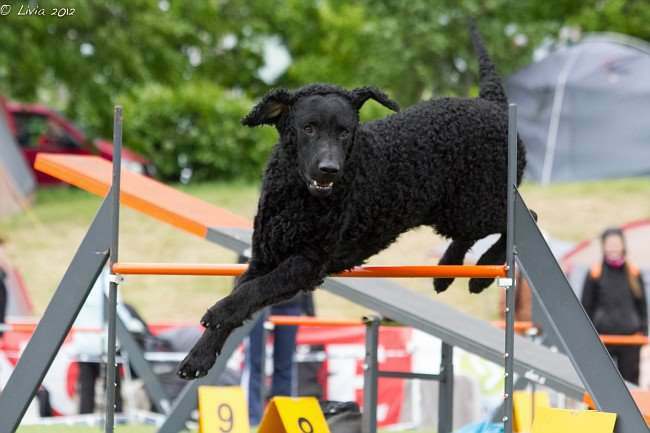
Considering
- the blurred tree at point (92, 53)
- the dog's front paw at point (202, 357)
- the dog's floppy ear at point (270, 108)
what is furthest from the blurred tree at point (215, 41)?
the dog's front paw at point (202, 357)

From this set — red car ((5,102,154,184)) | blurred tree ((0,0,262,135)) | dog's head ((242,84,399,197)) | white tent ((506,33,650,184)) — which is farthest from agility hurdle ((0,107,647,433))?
red car ((5,102,154,184))

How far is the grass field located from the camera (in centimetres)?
1265

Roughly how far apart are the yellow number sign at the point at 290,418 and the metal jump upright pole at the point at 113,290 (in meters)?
0.78

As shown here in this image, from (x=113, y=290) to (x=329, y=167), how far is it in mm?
1046

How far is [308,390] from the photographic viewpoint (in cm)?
812

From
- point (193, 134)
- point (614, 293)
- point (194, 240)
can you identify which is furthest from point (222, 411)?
point (193, 134)

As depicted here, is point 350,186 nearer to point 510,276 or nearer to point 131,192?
point 510,276

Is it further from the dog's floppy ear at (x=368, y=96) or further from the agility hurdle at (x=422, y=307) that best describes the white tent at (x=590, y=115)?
the dog's floppy ear at (x=368, y=96)

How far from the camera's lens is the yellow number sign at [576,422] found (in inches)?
148

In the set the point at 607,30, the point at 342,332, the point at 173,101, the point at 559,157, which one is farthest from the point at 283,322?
the point at 607,30

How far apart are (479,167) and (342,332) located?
4478mm

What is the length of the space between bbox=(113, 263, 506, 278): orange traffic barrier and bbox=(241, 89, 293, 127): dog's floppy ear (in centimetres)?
56

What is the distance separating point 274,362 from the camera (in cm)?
732

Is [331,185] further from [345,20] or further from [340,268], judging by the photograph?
[345,20]
